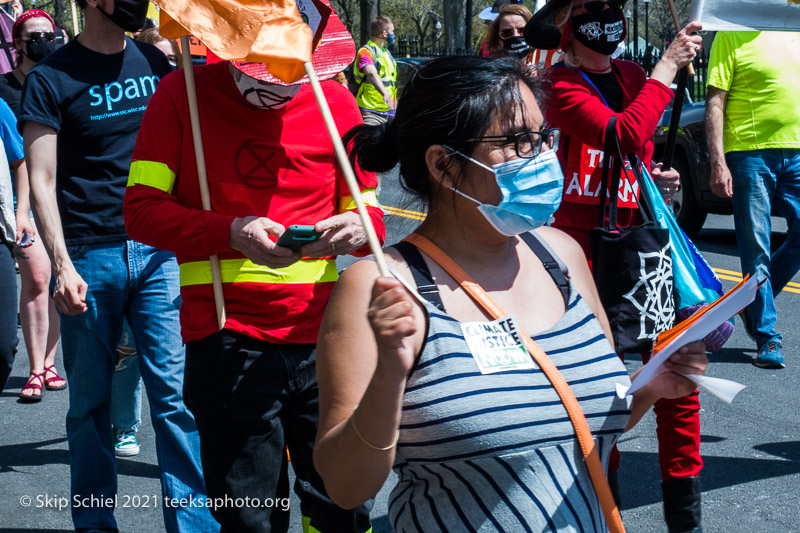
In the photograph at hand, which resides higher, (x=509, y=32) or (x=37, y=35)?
(x=37, y=35)

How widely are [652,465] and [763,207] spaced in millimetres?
2088

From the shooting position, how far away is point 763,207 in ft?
19.8

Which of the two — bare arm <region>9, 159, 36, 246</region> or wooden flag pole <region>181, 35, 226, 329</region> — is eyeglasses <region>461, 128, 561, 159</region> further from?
bare arm <region>9, 159, 36, 246</region>

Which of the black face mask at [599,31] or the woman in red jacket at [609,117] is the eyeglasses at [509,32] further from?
the black face mask at [599,31]

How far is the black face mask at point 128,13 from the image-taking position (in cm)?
374

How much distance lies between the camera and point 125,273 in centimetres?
390

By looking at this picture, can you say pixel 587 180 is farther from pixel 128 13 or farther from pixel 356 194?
pixel 356 194

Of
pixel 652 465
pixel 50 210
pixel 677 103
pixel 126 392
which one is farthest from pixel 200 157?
pixel 652 465

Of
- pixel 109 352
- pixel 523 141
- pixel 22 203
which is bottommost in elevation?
pixel 109 352

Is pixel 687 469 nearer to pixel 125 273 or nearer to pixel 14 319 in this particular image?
pixel 125 273

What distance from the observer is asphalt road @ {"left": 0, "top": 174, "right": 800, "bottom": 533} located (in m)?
4.20

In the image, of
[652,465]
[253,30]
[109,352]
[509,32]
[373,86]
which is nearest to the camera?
[253,30]

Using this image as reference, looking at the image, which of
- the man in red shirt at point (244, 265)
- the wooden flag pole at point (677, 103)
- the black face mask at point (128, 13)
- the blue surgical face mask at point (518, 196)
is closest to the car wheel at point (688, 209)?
the wooden flag pole at point (677, 103)

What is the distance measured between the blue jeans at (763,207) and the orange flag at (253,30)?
4172 millimetres
